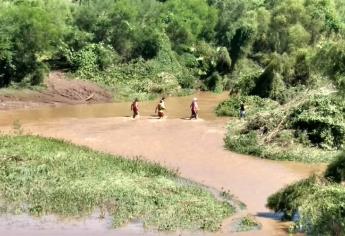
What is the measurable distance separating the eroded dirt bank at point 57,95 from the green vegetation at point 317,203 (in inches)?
931

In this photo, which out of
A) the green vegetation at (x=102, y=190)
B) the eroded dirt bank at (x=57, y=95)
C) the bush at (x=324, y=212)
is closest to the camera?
the bush at (x=324, y=212)

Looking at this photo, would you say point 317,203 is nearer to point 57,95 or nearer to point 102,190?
point 102,190

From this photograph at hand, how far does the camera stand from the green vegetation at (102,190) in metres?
17.6

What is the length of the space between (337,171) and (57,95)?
26.0m

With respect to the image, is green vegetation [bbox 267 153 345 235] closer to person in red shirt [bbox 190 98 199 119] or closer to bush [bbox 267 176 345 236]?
bush [bbox 267 176 345 236]

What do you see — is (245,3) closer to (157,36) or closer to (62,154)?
(157,36)

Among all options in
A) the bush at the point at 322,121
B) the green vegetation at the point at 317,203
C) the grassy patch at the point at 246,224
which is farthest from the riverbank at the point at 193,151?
the bush at the point at 322,121

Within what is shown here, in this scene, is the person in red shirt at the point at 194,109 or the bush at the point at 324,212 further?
the person in red shirt at the point at 194,109

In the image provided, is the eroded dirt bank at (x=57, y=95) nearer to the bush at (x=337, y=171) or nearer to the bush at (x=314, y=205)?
the bush at (x=314, y=205)

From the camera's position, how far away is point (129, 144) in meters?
26.9

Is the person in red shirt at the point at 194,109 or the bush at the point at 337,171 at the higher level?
the bush at the point at 337,171

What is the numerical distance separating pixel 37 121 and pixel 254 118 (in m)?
11.6

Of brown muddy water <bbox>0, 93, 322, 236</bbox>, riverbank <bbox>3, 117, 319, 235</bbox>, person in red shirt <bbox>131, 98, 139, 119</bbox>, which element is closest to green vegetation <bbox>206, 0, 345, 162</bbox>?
riverbank <bbox>3, 117, 319, 235</bbox>

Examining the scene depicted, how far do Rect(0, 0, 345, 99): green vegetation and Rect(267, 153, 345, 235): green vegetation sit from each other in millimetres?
20059
